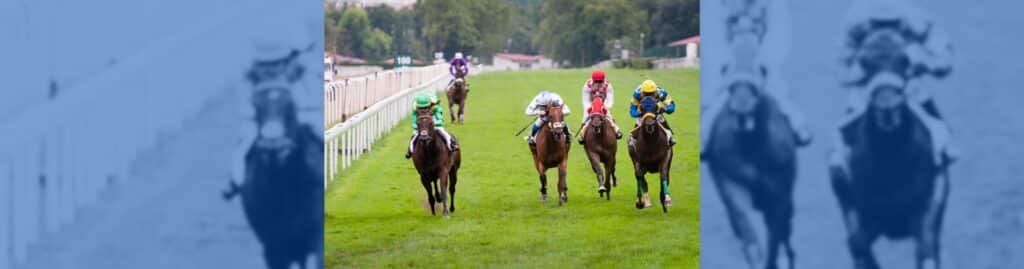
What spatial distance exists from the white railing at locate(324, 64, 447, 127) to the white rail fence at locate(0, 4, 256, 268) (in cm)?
1203

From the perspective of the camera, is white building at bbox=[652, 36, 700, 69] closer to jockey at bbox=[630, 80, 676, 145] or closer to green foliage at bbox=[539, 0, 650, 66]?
green foliage at bbox=[539, 0, 650, 66]

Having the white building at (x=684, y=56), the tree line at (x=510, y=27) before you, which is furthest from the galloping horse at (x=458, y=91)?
the white building at (x=684, y=56)

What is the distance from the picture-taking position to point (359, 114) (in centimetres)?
1797

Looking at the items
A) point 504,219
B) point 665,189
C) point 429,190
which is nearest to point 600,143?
point 665,189

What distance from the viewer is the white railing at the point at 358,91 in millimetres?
19547

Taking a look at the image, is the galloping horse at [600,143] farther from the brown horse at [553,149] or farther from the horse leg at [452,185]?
the horse leg at [452,185]

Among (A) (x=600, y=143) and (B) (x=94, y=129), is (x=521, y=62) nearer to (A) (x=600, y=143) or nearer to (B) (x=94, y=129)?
(A) (x=600, y=143)

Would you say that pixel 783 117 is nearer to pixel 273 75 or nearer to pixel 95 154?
pixel 273 75

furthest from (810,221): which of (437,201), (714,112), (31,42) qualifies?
(437,201)

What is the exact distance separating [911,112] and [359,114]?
12.1m

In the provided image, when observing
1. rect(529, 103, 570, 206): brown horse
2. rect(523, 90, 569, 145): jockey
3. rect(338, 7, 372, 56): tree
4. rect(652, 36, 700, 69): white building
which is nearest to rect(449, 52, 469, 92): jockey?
rect(338, 7, 372, 56): tree

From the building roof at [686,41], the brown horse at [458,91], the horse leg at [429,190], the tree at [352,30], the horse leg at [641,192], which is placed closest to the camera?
the horse leg at [429,190]

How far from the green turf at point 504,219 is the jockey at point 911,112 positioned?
3041 millimetres

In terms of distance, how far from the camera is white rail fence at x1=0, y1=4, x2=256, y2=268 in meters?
6.28
